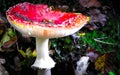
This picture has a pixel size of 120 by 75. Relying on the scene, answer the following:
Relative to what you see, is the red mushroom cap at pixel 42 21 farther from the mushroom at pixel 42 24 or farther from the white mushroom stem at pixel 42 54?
the white mushroom stem at pixel 42 54

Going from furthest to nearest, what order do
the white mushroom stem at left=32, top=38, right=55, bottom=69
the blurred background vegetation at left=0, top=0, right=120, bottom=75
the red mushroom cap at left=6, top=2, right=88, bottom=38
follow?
1. the blurred background vegetation at left=0, top=0, right=120, bottom=75
2. the white mushroom stem at left=32, top=38, right=55, bottom=69
3. the red mushroom cap at left=6, top=2, right=88, bottom=38

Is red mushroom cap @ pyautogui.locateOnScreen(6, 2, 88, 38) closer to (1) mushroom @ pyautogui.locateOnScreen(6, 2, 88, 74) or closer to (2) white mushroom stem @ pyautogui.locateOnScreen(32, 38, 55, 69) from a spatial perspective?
(1) mushroom @ pyautogui.locateOnScreen(6, 2, 88, 74)

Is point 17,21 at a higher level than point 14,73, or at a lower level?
higher

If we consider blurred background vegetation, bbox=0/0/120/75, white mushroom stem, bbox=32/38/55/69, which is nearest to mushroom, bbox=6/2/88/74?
white mushroom stem, bbox=32/38/55/69

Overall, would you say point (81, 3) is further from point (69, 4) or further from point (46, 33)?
point (46, 33)

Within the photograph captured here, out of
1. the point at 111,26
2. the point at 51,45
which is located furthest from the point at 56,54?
the point at 111,26

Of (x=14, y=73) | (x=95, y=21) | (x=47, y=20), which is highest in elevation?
(x=47, y=20)
